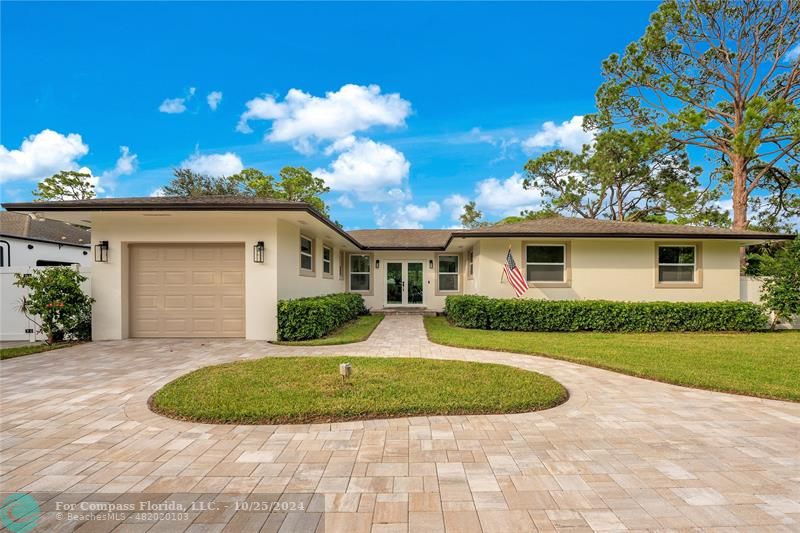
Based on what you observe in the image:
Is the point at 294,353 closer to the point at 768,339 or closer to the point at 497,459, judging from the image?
the point at 497,459

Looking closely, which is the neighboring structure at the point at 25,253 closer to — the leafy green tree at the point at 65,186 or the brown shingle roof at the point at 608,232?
the brown shingle roof at the point at 608,232

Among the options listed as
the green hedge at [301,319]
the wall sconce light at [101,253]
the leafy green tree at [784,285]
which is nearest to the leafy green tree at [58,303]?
the wall sconce light at [101,253]

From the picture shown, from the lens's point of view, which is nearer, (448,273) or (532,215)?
(448,273)

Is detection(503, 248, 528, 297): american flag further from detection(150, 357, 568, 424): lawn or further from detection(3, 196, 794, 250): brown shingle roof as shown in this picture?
detection(150, 357, 568, 424): lawn

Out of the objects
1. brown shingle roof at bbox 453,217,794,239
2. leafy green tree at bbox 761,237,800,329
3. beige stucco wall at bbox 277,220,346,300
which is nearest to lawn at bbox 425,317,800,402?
leafy green tree at bbox 761,237,800,329

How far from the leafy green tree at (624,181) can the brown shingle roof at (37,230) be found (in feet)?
83.4

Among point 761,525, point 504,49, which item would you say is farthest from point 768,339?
point 504,49

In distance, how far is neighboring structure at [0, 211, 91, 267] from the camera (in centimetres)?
1374

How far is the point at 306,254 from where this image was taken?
10.9 meters

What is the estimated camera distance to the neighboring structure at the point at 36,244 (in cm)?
1374

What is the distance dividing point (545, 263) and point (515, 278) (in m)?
1.73

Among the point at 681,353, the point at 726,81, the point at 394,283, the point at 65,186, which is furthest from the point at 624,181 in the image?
the point at 65,186

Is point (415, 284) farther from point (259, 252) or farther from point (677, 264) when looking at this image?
point (677, 264)

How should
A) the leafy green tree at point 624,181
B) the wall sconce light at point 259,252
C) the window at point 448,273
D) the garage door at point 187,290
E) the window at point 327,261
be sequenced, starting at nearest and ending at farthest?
1. the wall sconce light at point 259,252
2. the garage door at point 187,290
3. the window at point 327,261
4. the window at point 448,273
5. the leafy green tree at point 624,181
